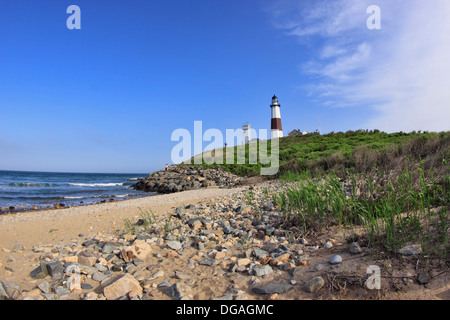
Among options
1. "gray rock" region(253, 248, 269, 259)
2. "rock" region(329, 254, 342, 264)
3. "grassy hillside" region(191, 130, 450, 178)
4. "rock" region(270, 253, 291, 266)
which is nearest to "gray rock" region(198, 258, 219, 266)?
"gray rock" region(253, 248, 269, 259)

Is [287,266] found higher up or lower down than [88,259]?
higher up

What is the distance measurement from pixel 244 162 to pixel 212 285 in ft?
86.2

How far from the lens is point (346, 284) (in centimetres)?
264

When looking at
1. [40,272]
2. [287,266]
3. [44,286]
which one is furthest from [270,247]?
[40,272]

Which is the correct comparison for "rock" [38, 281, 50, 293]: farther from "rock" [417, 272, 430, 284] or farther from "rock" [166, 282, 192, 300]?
"rock" [417, 272, 430, 284]

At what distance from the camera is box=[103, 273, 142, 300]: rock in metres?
2.90

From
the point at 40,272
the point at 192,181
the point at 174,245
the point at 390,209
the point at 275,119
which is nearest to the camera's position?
the point at 390,209

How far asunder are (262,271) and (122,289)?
157 cm

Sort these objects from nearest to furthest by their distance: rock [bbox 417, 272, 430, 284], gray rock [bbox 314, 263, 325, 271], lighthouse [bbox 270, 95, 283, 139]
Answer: rock [bbox 417, 272, 430, 284], gray rock [bbox 314, 263, 325, 271], lighthouse [bbox 270, 95, 283, 139]

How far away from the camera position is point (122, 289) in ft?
9.71

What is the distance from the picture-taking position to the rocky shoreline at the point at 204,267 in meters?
2.80

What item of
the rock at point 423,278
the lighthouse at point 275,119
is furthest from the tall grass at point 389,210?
the lighthouse at point 275,119

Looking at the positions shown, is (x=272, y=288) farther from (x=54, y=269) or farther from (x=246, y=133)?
(x=246, y=133)
